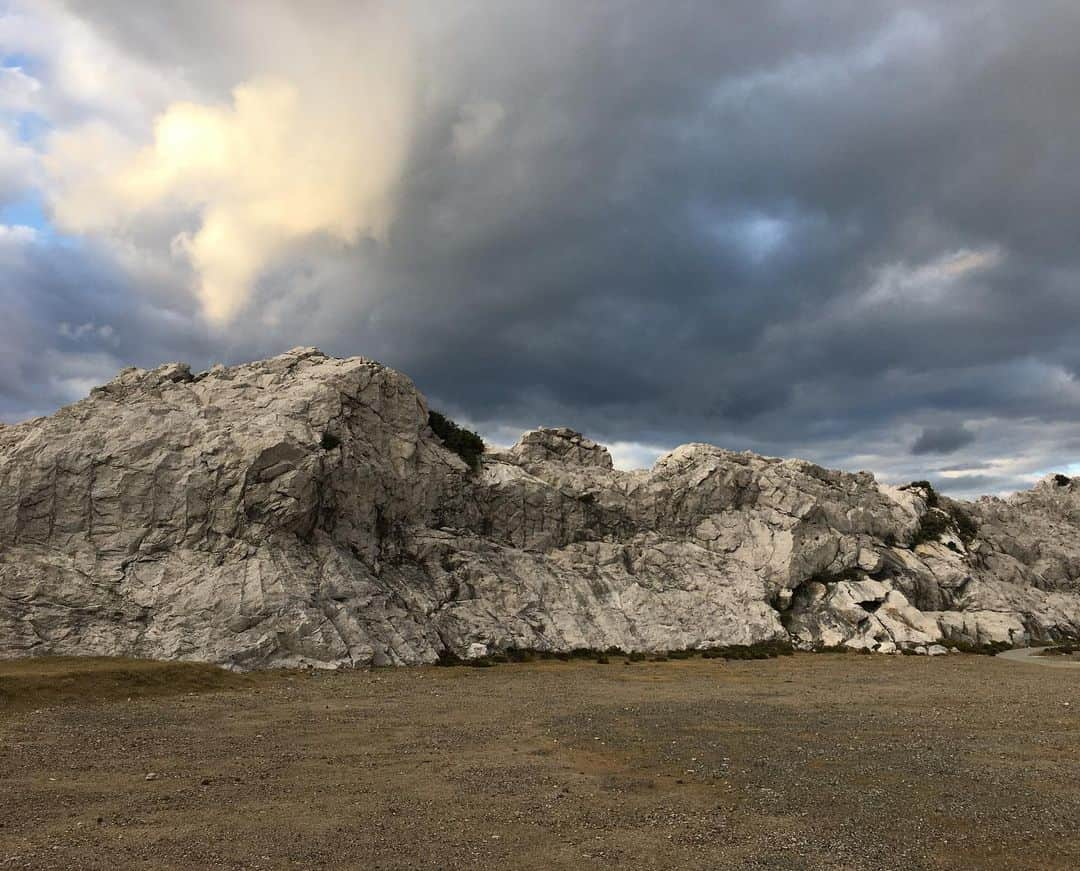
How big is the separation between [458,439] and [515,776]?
137 feet

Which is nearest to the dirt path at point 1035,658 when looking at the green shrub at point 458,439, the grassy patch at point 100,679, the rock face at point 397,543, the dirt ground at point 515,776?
the rock face at point 397,543

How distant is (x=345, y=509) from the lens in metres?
46.0

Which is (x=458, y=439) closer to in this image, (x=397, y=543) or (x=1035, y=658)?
(x=397, y=543)

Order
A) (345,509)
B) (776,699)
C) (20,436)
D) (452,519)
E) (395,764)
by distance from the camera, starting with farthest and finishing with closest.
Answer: (452,519) < (345,509) < (20,436) < (776,699) < (395,764)

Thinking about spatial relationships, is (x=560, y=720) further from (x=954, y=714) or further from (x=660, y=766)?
(x=954, y=714)

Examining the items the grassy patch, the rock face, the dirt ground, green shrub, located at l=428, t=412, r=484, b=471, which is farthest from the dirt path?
the grassy patch

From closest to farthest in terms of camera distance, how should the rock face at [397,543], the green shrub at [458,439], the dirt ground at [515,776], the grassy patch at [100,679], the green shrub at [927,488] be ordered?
the dirt ground at [515,776] → the grassy patch at [100,679] → the rock face at [397,543] → the green shrub at [458,439] → the green shrub at [927,488]

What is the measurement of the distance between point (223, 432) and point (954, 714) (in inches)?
1623

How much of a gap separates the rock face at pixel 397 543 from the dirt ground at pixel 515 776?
6.04m

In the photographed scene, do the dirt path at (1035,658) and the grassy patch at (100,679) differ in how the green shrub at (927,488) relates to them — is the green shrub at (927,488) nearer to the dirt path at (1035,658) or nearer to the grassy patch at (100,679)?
the dirt path at (1035,658)

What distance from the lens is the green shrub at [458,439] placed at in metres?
57.1

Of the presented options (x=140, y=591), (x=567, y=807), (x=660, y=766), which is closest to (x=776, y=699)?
(x=660, y=766)

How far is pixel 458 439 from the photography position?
58188 mm

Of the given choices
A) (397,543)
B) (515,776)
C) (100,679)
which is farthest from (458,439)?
(515,776)
